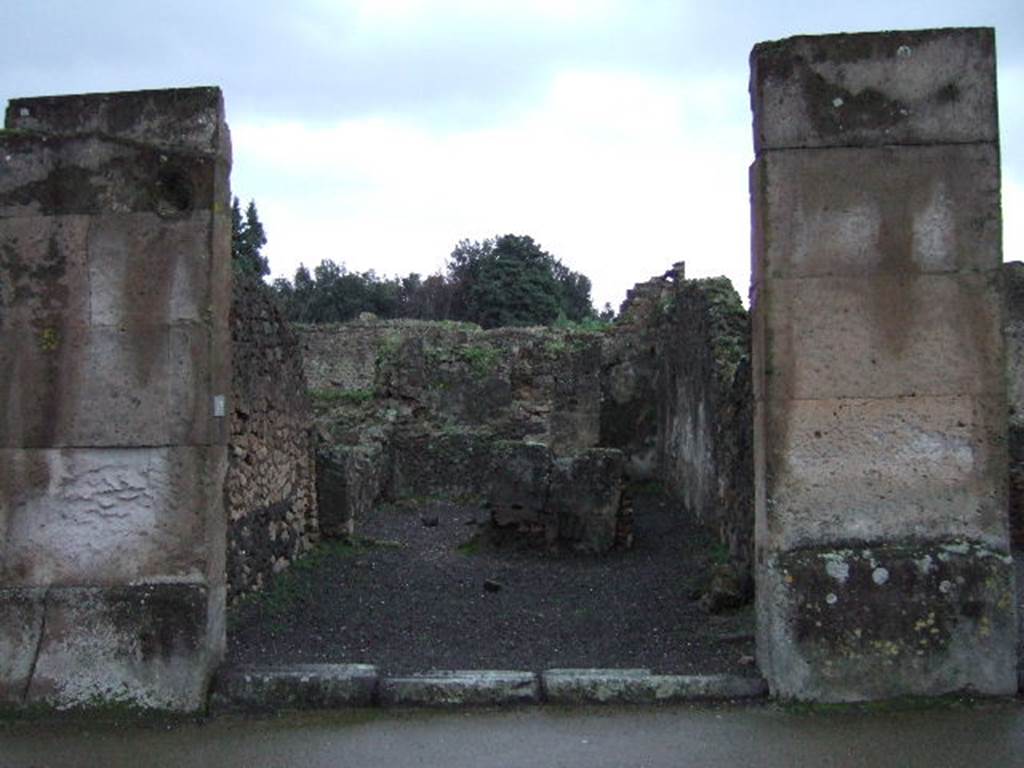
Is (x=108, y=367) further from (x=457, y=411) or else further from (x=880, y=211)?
(x=457, y=411)

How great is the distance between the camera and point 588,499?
1061 centimetres

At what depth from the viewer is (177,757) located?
4.34 meters

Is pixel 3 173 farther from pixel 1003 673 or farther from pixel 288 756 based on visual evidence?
pixel 1003 673

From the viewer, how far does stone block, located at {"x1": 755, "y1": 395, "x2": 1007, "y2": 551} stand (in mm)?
4797

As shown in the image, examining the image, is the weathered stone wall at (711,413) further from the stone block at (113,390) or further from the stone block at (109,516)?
the stone block at (113,390)

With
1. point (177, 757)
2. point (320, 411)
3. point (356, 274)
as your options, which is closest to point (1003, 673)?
point (177, 757)

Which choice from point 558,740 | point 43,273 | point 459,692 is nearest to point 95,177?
point 43,273

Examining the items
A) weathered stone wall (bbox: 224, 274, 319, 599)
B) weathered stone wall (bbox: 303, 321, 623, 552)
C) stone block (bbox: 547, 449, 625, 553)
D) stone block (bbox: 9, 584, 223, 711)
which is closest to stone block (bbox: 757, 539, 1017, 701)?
stone block (bbox: 9, 584, 223, 711)

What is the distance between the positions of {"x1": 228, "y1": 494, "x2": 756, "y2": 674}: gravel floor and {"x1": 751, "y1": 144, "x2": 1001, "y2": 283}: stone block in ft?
6.91

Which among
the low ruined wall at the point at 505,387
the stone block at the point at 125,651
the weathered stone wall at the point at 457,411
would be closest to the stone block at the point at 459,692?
the stone block at the point at 125,651

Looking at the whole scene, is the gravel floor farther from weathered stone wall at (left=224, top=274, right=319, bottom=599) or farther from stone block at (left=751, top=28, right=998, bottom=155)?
stone block at (left=751, top=28, right=998, bottom=155)

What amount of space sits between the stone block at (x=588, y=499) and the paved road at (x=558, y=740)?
574 centimetres

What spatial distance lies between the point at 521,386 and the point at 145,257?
11675mm

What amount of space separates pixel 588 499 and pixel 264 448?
3573mm
